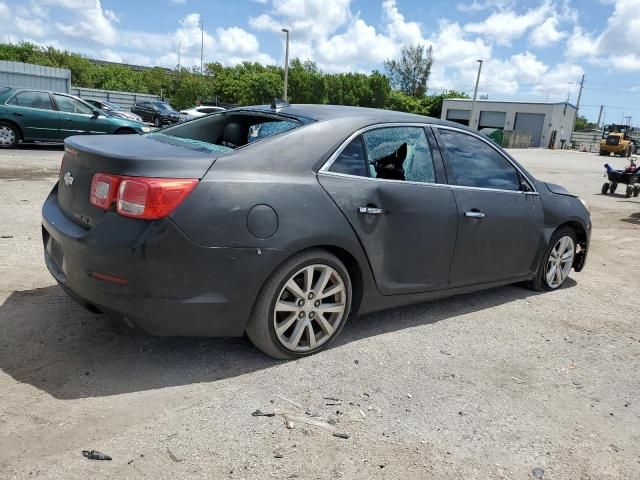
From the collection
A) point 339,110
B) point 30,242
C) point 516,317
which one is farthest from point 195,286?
point 30,242

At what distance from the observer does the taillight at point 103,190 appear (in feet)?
9.41

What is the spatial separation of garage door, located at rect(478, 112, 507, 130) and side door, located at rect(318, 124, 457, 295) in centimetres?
6312

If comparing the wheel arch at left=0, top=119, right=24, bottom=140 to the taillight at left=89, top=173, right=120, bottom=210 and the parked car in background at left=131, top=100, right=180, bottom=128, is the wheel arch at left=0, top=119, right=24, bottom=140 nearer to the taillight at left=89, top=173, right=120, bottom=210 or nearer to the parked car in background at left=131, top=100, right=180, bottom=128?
the taillight at left=89, top=173, right=120, bottom=210

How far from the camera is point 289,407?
2.90 meters

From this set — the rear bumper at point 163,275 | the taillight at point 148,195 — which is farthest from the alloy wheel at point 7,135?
the taillight at point 148,195

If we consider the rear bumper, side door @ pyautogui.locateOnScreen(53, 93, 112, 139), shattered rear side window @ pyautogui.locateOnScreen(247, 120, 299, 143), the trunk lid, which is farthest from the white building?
the rear bumper

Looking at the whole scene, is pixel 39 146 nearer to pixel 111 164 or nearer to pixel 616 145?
pixel 111 164

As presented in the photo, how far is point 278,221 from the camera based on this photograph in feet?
9.94

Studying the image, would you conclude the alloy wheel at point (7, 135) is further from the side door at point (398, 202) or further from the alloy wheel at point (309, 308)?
the alloy wheel at point (309, 308)

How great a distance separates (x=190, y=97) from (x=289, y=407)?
59239 millimetres

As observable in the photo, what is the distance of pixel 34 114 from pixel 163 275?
12.6m

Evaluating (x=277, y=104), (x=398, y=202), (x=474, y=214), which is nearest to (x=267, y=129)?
(x=277, y=104)

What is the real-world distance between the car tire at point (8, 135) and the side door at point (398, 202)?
1258 centimetres

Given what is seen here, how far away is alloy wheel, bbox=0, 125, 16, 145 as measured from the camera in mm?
13188
